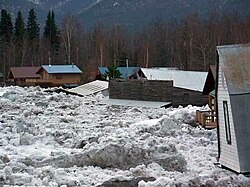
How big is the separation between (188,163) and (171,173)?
110 cm

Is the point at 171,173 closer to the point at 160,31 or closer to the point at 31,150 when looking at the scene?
the point at 31,150

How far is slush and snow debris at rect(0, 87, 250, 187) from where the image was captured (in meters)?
10.6

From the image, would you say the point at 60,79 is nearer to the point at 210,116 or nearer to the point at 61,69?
the point at 61,69

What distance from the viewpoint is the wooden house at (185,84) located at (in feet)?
96.4

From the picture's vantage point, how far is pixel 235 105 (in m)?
10.8

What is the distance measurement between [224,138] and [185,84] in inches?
954

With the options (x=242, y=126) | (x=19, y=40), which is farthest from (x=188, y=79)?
(x=19, y=40)

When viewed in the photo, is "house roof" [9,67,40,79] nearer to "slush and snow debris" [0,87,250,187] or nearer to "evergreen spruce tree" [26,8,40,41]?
"evergreen spruce tree" [26,8,40,41]

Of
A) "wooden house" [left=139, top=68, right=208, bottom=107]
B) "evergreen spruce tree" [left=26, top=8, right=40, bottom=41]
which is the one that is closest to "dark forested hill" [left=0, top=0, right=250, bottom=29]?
"evergreen spruce tree" [left=26, top=8, right=40, bottom=41]

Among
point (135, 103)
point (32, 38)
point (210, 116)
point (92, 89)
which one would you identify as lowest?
point (135, 103)

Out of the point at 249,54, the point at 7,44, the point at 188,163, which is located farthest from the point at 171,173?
the point at 7,44

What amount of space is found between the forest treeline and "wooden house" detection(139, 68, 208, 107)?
19.3 m

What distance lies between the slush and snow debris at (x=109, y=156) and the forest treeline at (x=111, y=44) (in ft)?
142

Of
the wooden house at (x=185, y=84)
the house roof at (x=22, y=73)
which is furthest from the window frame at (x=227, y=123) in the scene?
the house roof at (x=22, y=73)
